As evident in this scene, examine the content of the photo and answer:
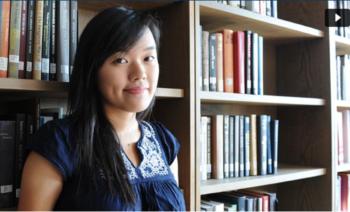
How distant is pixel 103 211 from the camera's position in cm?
80

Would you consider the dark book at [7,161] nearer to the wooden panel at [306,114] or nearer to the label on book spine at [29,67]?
Answer: the label on book spine at [29,67]

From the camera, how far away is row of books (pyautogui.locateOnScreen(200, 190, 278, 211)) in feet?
4.42

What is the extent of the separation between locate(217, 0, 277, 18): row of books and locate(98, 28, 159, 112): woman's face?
523 millimetres

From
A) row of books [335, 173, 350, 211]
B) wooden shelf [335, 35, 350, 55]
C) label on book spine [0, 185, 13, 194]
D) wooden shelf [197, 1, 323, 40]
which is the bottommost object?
row of books [335, 173, 350, 211]

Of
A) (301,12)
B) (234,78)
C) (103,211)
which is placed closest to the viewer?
(103,211)

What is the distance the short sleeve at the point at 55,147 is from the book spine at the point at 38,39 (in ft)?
0.58

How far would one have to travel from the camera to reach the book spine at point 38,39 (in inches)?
36.3

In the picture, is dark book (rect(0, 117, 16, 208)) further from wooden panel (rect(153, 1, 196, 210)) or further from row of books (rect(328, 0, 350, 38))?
row of books (rect(328, 0, 350, 38))

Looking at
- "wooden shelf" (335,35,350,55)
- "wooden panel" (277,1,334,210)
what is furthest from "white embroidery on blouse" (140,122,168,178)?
"wooden shelf" (335,35,350,55)

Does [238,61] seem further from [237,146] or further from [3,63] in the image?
[3,63]

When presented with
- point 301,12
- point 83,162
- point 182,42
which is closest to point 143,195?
point 83,162

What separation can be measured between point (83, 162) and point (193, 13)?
1.96ft

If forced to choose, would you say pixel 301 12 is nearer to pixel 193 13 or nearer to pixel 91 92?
pixel 193 13

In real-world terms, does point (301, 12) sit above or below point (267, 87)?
above
